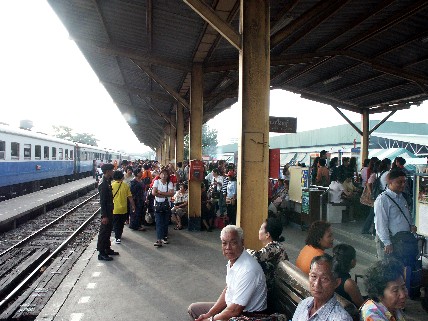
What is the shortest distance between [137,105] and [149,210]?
10.7 metres

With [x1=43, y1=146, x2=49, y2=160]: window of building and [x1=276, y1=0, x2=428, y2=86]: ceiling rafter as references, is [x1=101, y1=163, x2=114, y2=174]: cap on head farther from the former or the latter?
[x1=43, y1=146, x2=49, y2=160]: window of building

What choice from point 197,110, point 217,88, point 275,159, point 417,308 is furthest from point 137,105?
point 417,308

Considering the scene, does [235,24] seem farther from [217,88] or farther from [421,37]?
[217,88]

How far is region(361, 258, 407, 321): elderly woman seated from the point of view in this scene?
98.3 inches

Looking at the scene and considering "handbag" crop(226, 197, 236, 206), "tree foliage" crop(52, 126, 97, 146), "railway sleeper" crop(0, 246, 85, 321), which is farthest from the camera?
"tree foliage" crop(52, 126, 97, 146)

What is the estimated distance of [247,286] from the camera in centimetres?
328

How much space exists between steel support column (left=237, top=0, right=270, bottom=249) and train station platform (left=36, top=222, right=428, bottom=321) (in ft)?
3.99

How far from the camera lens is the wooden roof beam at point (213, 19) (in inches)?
187

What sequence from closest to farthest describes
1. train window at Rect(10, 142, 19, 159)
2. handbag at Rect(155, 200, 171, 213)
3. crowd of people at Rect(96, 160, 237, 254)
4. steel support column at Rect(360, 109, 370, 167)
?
crowd of people at Rect(96, 160, 237, 254), handbag at Rect(155, 200, 171, 213), train window at Rect(10, 142, 19, 159), steel support column at Rect(360, 109, 370, 167)

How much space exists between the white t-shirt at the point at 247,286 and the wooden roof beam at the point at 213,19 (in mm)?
2869

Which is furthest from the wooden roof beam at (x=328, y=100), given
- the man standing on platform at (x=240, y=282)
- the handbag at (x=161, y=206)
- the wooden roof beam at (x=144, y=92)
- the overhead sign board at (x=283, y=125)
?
the man standing on platform at (x=240, y=282)

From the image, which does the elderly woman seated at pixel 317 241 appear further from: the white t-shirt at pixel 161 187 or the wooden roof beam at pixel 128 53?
the wooden roof beam at pixel 128 53

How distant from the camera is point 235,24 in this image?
7840mm

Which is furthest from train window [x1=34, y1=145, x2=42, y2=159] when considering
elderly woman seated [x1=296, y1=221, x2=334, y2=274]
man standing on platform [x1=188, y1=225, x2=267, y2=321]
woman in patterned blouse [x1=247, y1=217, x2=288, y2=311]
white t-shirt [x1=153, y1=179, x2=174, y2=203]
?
elderly woman seated [x1=296, y1=221, x2=334, y2=274]
